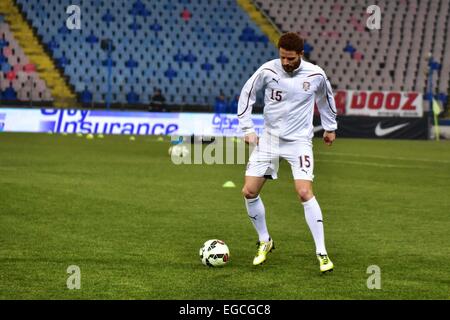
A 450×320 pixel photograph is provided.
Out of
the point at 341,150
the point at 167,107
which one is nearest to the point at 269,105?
the point at 341,150

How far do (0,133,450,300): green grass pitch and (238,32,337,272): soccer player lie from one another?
578 millimetres

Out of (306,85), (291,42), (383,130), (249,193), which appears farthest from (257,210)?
(383,130)

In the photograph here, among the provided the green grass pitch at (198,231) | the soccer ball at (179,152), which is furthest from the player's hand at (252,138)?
the soccer ball at (179,152)

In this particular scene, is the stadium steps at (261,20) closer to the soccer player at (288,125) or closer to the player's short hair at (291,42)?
the soccer player at (288,125)

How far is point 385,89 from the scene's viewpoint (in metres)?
40.7

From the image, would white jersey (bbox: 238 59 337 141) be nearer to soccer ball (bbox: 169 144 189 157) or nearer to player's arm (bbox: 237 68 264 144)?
player's arm (bbox: 237 68 264 144)

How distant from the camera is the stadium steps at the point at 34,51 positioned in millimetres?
36438

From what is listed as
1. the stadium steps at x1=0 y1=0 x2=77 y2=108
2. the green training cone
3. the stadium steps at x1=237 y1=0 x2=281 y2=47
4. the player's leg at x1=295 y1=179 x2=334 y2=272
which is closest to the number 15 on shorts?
the player's leg at x1=295 y1=179 x2=334 y2=272

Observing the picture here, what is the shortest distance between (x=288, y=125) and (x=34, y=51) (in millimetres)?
30366

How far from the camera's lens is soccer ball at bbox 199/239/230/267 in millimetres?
8352

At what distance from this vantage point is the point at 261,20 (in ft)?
137

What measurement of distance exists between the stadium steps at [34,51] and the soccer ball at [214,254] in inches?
1093

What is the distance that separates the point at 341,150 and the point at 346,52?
15.1 metres
